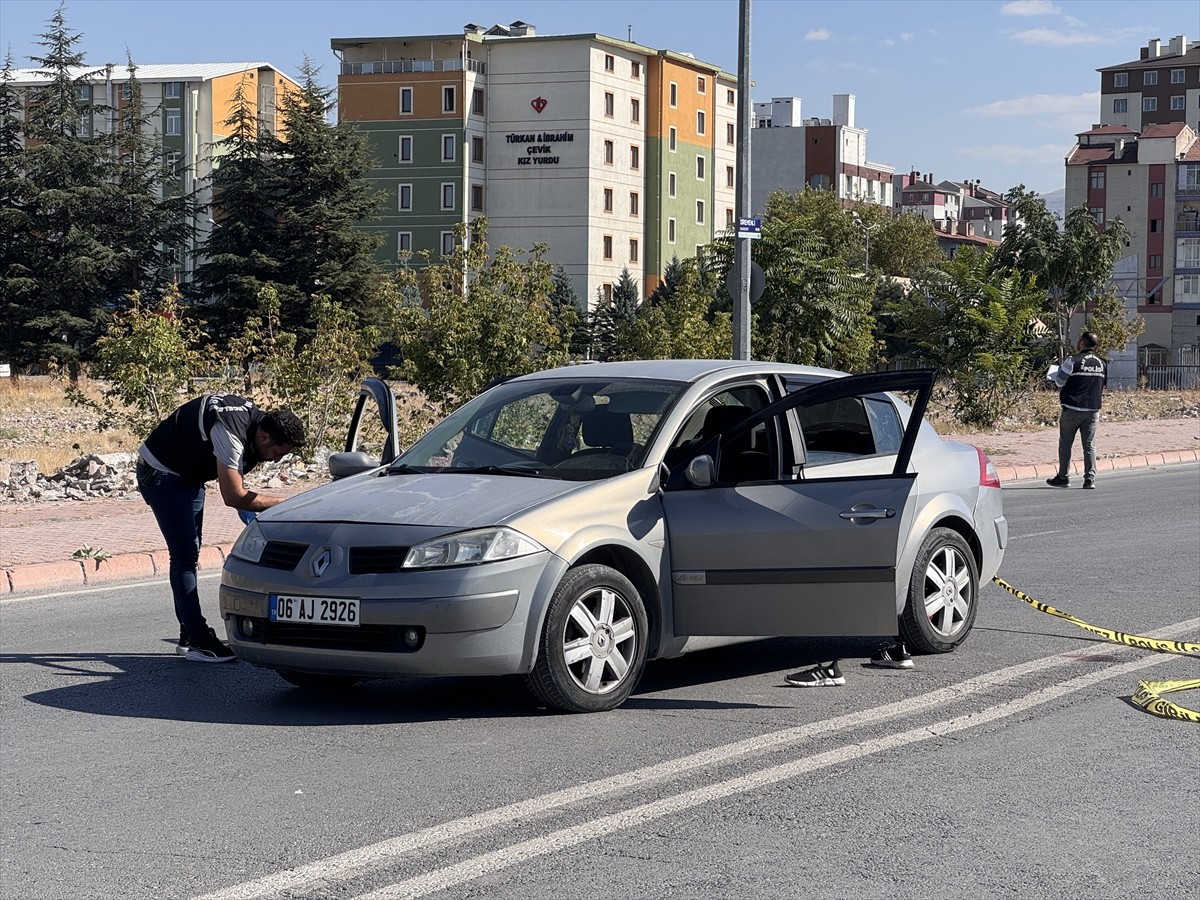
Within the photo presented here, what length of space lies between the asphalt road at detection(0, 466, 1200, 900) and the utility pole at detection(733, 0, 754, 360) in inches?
533

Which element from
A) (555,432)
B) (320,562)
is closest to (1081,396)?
(555,432)

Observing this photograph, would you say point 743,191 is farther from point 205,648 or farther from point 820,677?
point 820,677

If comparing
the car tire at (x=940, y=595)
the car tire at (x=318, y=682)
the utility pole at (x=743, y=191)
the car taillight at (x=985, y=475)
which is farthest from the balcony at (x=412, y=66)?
the car tire at (x=318, y=682)

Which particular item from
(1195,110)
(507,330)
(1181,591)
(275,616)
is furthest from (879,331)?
(1195,110)

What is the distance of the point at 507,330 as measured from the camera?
1989cm

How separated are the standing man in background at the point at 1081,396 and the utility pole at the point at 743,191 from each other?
4.28 m

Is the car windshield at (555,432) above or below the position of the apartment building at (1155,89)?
below

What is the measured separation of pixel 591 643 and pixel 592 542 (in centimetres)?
43

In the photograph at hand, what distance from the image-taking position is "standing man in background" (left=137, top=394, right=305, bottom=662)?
7859 mm

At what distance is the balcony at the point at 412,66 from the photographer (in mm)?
89625

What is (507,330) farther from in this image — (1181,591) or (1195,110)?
(1195,110)

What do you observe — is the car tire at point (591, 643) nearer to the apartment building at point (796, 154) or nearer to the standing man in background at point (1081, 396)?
the standing man in background at point (1081, 396)

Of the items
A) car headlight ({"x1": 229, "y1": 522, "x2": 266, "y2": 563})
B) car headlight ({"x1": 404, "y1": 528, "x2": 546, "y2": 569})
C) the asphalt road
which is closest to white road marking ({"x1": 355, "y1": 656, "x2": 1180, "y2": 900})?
the asphalt road

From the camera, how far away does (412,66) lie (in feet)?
297
